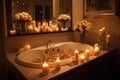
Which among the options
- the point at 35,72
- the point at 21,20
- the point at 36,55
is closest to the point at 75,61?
the point at 35,72

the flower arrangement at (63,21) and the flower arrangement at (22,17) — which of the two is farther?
the flower arrangement at (63,21)

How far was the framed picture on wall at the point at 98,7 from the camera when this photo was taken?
2762mm

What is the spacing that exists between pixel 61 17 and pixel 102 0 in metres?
0.96

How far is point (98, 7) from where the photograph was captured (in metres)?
3.00

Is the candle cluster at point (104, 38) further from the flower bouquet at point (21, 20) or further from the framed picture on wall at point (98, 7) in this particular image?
the flower bouquet at point (21, 20)

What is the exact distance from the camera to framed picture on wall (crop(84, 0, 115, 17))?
276 cm

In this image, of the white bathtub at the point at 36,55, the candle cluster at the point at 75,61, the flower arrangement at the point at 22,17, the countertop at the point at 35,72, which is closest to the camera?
the countertop at the point at 35,72

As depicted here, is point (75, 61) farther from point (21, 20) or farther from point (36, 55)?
point (21, 20)

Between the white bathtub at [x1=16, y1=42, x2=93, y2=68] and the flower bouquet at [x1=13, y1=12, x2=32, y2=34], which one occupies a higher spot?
the flower bouquet at [x1=13, y1=12, x2=32, y2=34]

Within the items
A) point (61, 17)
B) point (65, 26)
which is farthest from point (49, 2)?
point (65, 26)

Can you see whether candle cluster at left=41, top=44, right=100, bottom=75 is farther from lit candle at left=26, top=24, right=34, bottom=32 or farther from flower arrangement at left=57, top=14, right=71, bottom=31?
flower arrangement at left=57, top=14, right=71, bottom=31

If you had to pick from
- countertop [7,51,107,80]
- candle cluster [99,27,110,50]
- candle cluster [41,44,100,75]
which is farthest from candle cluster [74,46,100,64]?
candle cluster [99,27,110,50]

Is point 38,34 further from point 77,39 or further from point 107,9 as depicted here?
point 107,9

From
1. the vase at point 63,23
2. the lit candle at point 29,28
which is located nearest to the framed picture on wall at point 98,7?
the vase at point 63,23
